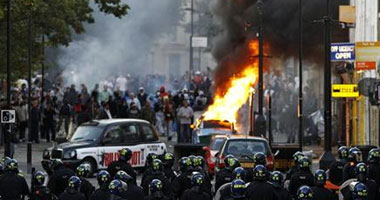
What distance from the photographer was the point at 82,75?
69.4 metres

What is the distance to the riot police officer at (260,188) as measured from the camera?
1659 centimetres

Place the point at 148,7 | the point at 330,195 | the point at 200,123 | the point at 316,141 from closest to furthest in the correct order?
the point at 330,195
the point at 200,123
the point at 316,141
the point at 148,7

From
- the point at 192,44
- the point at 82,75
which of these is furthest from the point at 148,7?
the point at 192,44

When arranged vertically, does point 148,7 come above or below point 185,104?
above

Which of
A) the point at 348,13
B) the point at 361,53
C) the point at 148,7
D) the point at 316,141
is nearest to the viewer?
the point at 361,53

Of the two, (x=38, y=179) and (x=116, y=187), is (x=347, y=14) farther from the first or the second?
(x=116, y=187)

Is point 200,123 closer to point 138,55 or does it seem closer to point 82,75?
point 82,75

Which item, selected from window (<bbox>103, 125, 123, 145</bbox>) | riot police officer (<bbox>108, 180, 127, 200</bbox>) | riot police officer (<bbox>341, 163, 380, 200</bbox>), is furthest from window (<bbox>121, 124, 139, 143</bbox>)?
riot police officer (<bbox>108, 180, 127, 200</bbox>)

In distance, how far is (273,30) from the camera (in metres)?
43.3

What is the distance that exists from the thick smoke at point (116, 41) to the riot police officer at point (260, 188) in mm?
48252

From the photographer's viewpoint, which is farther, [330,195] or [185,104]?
[185,104]

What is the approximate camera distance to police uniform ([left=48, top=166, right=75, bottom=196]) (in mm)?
18828

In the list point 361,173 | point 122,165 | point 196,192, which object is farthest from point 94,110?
point 196,192

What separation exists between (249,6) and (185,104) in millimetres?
6702
